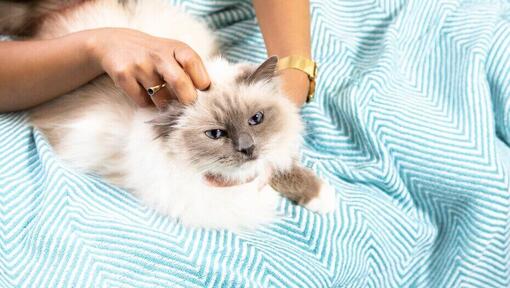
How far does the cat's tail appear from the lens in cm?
125

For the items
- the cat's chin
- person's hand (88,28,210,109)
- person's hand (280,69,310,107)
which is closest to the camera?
person's hand (88,28,210,109)

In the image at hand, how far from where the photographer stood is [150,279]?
92 cm

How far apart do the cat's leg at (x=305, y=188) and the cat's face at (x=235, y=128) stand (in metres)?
0.08

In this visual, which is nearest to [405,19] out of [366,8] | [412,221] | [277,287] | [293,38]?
[366,8]

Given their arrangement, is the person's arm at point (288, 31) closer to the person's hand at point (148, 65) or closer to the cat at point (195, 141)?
the cat at point (195, 141)

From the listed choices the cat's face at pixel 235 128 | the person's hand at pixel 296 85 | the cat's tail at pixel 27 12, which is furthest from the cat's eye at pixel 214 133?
the cat's tail at pixel 27 12

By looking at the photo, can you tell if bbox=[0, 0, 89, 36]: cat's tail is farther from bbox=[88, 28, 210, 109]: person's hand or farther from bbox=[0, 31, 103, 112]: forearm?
bbox=[88, 28, 210, 109]: person's hand

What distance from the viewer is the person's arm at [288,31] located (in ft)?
4.00

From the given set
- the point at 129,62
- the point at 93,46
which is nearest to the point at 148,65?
the point at 129,62

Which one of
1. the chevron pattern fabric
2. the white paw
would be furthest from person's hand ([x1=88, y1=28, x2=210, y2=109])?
the white paw

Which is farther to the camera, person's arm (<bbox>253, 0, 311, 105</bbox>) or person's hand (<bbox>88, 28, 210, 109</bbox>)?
person's arm (<bbox>253, 0, 311, 105</bbox>)

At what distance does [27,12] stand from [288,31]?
28.9 inches

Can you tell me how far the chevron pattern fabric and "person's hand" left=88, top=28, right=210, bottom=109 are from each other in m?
0.26

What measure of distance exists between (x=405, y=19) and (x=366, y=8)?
0.40 feet
